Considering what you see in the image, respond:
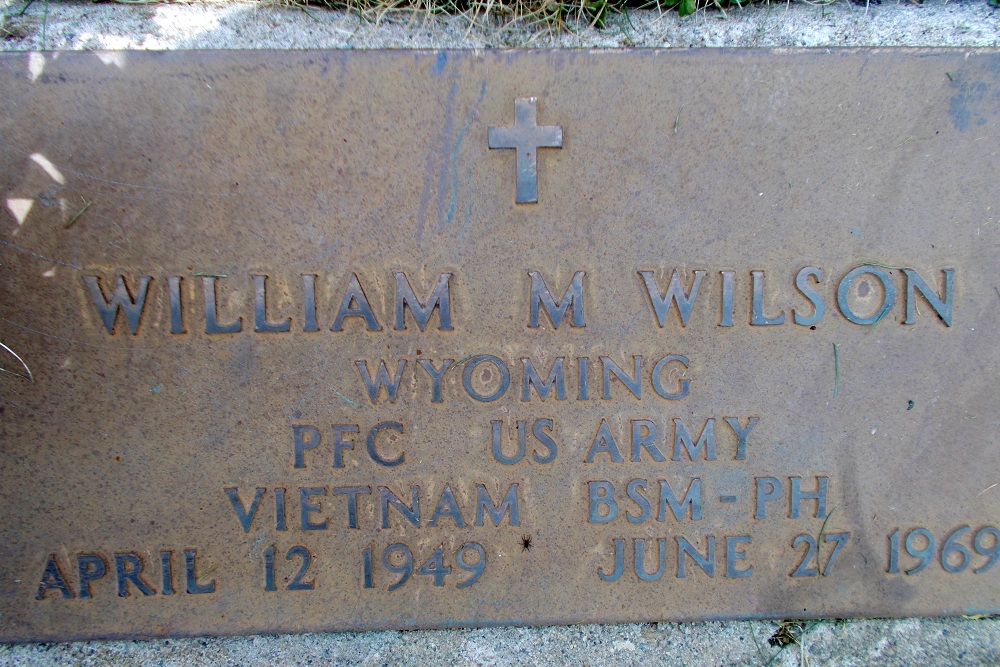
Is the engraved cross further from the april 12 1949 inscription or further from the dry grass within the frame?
the dry grass

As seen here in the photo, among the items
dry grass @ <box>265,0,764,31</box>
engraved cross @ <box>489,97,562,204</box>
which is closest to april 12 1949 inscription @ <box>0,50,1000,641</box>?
engraved cross @ <box>489,97,562,204</box>

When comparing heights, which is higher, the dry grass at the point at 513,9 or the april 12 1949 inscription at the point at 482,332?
the dry grass at the point at 513,9

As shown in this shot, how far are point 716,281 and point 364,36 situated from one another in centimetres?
105

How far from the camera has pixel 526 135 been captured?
1.43m

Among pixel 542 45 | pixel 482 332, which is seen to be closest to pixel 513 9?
pixel 542 45

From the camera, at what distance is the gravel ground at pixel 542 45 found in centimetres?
148

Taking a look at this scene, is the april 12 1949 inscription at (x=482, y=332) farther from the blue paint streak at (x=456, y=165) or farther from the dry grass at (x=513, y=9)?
the dry grass at (x=513, y=9)

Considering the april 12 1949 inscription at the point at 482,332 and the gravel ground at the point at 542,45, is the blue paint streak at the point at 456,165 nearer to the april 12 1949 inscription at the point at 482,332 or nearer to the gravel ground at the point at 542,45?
the april 12 1949 inscription at the point at 482,332

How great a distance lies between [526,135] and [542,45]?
0.25m

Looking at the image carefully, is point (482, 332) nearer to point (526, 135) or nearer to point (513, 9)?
point (526, 135)

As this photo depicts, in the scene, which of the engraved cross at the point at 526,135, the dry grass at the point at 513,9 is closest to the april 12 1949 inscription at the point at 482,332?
the engraved cross at the point at 526,135

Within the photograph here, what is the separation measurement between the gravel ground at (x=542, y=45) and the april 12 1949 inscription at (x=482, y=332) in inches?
3.0

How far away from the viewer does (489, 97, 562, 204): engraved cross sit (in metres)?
1.43

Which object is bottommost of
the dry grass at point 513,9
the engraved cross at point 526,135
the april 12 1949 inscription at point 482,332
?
the april 12 1949 inscription at point 482,332
